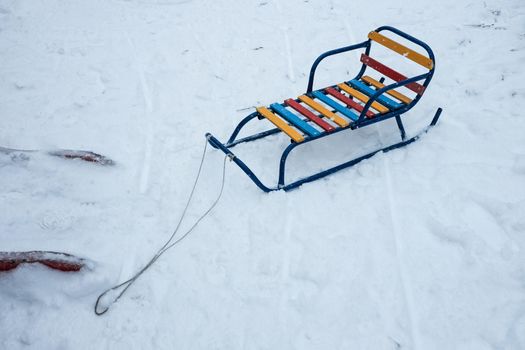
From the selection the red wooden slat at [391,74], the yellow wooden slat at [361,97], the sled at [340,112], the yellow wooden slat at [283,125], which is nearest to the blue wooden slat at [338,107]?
the sled at [340,112]

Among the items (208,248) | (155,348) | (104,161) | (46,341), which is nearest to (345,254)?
(208,248)

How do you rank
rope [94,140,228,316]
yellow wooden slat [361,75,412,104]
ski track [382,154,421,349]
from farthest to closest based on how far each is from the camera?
yellow wooden slat [361,75,412,104] < rope [94,140,228,316] < ski track [382,154,421,349]

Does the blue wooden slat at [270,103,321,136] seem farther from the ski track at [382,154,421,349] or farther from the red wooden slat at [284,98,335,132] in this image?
the ski track at [382,154,421,349]

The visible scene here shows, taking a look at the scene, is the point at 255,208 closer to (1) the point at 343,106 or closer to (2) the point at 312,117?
(2) the point at 312,117

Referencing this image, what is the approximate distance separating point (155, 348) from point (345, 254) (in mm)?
1580

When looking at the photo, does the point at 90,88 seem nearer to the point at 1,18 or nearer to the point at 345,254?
the point at 1,18

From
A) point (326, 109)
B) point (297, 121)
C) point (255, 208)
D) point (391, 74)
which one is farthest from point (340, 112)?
point (255, 208)

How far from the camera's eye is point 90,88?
505 centimetres

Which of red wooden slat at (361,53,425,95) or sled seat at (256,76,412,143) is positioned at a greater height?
red wooden slat at (361,53,425,95)

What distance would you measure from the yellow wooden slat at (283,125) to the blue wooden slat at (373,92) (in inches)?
43.8

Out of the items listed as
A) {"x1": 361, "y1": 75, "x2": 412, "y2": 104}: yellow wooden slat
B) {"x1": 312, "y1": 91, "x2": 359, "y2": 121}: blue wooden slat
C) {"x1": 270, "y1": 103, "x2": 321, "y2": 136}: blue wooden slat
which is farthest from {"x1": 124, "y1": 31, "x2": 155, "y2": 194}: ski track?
{"x1": 361, "y1": 75, "x2": 412, "y2": 104}: yellow wooden slat

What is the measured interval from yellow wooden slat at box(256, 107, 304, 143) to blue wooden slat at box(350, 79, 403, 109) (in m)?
1.11

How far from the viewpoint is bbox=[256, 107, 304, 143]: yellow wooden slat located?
11.6ft

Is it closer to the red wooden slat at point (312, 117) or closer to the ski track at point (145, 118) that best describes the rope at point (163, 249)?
the ski track at point (145, 118)
